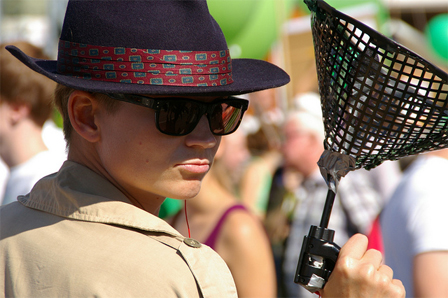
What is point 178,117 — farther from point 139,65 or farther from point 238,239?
point 238,239

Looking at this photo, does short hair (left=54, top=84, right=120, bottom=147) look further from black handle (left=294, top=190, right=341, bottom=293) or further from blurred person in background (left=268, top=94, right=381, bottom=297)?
blurred person in background (left=268, top=94, right=381, bottom=297)

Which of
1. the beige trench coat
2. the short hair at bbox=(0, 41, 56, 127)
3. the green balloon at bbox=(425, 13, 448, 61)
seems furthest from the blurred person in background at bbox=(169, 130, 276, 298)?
the green balloon at bbox=(425, 13, 448, 61)

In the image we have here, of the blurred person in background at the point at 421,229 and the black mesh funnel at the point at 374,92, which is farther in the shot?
the blurred person in background at the point at 421,229

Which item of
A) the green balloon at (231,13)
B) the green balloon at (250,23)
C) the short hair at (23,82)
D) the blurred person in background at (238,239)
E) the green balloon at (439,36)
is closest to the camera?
the blurred person in background at (238,239)

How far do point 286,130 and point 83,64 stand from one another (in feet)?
11.9

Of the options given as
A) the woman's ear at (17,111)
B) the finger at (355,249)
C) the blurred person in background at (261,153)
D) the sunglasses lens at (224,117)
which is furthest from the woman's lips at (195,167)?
the blurred person in background at (261,153)

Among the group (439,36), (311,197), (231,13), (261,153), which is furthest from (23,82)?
(439,36)

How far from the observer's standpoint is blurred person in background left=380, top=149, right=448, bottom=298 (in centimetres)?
245

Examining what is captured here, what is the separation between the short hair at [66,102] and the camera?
1361 mm

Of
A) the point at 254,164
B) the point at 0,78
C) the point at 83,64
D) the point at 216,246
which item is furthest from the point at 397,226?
the point at 254,164

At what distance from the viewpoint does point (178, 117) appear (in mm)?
1344

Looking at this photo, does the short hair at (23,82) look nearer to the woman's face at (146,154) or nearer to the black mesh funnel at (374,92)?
the woman's face at (146,154)

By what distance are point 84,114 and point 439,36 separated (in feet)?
28.7

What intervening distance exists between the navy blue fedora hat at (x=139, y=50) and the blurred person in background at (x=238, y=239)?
69.0 inches
